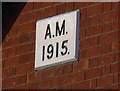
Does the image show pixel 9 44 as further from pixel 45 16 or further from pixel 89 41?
pixel 89 41

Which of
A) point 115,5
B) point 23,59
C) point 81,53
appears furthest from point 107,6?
point 23,59

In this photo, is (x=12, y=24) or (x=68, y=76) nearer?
(x=68, y=76)

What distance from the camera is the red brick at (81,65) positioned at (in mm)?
8609

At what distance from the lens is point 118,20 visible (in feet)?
27.8

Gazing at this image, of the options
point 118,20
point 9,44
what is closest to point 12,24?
point 9,44

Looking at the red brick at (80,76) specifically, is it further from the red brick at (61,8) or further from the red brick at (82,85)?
the red brick at (61,8)

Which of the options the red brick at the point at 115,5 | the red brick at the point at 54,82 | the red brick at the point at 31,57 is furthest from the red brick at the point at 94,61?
the red brick at the point at 31,57

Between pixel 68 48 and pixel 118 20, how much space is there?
0.65 meters

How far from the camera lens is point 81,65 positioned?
28.4 feet

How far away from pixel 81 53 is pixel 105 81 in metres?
0.51

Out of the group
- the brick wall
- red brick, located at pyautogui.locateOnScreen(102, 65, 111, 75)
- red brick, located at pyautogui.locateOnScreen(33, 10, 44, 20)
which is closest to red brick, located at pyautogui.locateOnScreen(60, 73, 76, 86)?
the brick wall

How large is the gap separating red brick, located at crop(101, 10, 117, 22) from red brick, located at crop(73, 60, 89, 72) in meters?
0.47

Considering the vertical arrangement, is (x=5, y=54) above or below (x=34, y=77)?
above

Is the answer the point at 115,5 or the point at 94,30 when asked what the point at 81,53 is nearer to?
the point at 94,30
